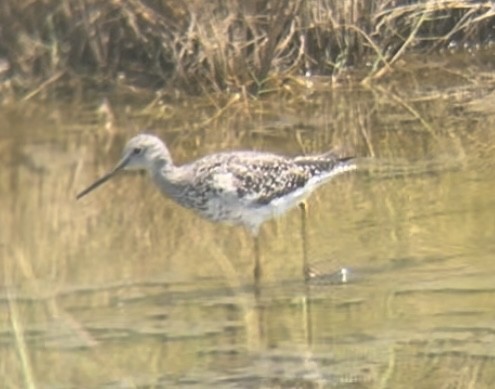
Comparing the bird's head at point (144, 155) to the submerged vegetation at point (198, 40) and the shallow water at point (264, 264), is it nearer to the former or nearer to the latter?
the shallow water at point (264, 264)

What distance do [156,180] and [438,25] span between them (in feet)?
13.0

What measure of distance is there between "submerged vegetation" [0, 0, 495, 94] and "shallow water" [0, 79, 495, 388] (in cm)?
49

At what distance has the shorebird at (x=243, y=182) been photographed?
7.52 meters

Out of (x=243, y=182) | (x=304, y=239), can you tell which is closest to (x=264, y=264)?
(x=304, y=239)

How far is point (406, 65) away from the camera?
11.0 meters

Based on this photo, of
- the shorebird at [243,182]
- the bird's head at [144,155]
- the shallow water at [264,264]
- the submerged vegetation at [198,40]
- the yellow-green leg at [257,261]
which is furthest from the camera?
the submerged vegetation at [198,40]

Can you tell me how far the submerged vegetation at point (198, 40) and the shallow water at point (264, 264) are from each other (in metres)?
0.49

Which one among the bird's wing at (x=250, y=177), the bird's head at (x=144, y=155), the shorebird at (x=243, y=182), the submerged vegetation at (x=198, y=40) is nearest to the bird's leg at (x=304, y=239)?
the shorebird at (x=243, y=182)

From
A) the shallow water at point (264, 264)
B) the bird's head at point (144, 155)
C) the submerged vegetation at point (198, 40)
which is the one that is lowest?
the shallow water at point (264, 264)

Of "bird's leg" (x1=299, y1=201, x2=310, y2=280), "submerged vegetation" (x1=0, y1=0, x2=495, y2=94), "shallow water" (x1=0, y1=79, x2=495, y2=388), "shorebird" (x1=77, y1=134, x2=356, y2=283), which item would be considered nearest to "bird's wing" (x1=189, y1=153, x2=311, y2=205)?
"shorebird" (x1=77, y1=134, x2=356, y2=283)

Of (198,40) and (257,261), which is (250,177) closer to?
(257,261)

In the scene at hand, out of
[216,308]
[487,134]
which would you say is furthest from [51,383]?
Answer: [487,134]

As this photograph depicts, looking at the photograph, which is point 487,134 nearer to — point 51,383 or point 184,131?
point 184,131

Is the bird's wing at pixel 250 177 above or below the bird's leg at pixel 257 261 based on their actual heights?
above
